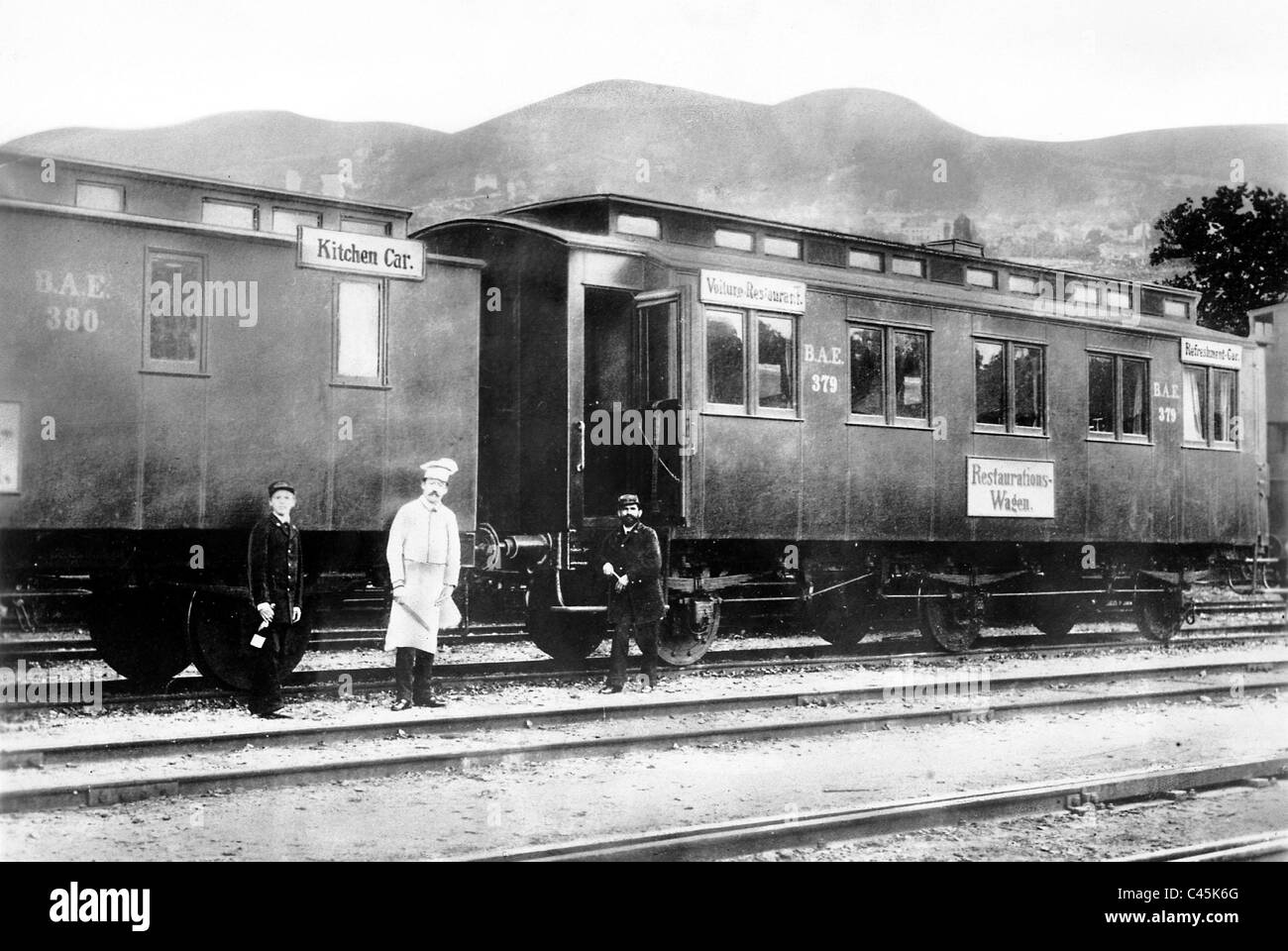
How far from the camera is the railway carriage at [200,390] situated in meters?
7.80

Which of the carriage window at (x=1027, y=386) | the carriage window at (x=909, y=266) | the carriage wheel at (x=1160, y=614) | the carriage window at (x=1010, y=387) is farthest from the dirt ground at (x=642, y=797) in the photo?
the carriage wheel at (x=1160, y=614)

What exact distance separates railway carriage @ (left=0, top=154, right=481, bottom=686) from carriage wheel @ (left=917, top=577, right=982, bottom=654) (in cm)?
517

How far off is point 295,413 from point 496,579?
7.69 feet

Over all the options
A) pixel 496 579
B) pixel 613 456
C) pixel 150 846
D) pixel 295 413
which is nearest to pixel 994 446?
pixel 613 456

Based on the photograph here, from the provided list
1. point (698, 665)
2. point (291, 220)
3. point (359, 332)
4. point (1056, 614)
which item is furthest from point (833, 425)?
point (291, 220)

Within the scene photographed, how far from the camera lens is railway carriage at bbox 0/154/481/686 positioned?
25.6ft

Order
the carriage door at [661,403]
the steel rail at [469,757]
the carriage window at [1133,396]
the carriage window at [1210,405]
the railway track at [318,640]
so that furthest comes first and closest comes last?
the carriage window at [1210,405]
the carriage window at [1133,396]
the carriage door at [661,403]
the railway track at [318,640]
the steel rail at [469,757]

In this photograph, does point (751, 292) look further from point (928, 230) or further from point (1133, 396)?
point (928, 230)

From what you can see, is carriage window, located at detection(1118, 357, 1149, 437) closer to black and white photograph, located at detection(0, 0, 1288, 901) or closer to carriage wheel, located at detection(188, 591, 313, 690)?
black and white photograph, located at detection(0, 0, 1288, 901)

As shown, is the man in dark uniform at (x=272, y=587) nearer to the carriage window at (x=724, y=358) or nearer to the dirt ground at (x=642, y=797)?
the dirt ground at (x=642, y=797)

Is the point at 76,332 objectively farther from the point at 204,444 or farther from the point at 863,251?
the point at 863,251

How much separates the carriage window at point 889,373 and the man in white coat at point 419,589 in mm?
4103

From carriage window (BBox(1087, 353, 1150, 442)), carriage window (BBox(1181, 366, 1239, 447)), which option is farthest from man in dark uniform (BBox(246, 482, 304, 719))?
carriage window (BBox(1181, 366, 1239, 447))

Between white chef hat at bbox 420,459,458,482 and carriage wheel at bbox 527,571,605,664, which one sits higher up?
white chef hat at bbox 420,459,458,482
